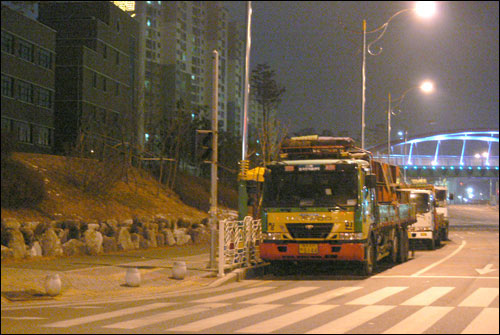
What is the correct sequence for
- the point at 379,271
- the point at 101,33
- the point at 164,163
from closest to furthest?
1. the point at 379,271
2. the point at 164,163
3. the point at 101,33

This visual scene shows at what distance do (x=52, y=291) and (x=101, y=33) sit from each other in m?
41.5

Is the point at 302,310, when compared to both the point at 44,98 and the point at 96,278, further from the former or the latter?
the point at 44,98

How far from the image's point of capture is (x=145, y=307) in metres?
13.1

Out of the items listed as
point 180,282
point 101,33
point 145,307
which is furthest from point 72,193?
point 101,33

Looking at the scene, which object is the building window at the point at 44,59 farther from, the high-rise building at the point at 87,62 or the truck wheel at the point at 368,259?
the truck wheel at the point at 368,259

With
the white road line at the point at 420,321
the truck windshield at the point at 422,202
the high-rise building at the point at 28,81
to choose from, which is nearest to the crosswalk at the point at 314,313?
the white road line at the point at 420,321

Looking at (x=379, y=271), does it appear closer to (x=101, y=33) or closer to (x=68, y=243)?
(x=68, y=243)

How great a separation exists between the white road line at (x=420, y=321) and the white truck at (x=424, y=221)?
19.2m

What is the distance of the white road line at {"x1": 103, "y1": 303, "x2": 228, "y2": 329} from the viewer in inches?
426

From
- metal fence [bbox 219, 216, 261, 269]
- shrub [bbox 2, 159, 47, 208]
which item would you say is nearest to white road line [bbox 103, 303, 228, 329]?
metal fence [bbox 219, 216, 261, 269]

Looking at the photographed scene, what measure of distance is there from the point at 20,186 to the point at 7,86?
75.9 ft

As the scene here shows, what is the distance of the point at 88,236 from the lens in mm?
24359

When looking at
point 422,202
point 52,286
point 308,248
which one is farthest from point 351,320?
point 422,202

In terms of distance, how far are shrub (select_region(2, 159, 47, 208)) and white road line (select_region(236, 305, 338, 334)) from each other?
46.0 feet
